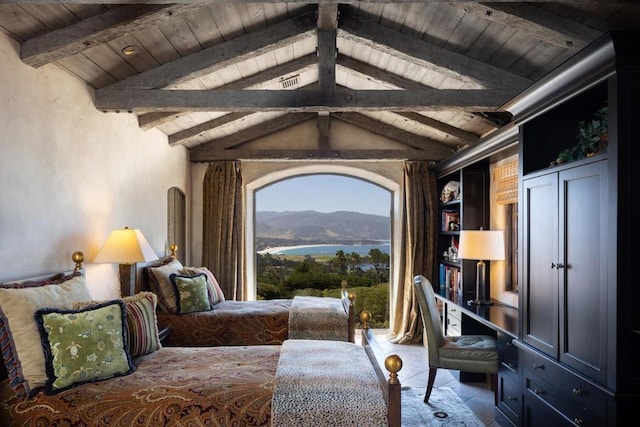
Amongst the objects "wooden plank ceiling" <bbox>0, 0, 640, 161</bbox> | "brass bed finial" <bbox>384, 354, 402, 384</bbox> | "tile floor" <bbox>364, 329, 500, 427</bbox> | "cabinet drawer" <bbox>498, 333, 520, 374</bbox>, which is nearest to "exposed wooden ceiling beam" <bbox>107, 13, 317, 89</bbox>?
Result: "wooden plank ceiling" <bbox>0, 0, 640, 161</bbox>

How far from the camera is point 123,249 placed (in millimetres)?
3525

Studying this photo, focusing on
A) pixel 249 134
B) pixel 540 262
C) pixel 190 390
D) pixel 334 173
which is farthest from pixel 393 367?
pixel 334 173

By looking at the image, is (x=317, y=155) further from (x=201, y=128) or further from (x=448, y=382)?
(x=448, y=382)

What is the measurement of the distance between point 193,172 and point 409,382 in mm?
3612

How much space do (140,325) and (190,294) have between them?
135 centimetres

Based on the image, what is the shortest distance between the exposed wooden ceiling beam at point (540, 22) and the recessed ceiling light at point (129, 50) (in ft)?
7.03

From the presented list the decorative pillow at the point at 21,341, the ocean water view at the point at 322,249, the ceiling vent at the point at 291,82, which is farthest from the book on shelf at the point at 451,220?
the decorative pillow at the point at 21,341

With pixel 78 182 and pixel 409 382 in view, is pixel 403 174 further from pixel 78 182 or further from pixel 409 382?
pixel 78 182

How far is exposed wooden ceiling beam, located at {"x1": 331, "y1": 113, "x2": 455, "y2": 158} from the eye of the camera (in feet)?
19.1

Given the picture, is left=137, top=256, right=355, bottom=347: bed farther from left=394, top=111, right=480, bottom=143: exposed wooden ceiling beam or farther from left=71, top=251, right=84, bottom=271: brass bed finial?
left=394, top=111, right=480, bottom=143: exposed wooden ceiling beam

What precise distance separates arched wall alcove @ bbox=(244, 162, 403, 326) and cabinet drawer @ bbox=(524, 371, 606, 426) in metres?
3.19

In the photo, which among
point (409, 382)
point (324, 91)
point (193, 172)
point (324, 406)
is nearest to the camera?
point (324, 406)

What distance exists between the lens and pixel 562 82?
2480 millimetres

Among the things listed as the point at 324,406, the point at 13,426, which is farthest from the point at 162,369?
the point at 324,406
